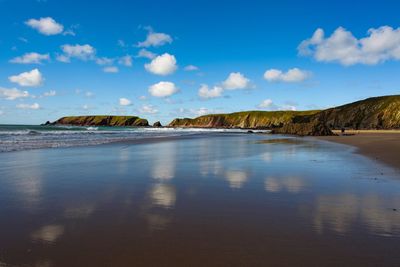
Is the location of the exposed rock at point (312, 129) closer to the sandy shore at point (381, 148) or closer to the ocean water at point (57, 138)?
the sandy shore at point (381, 148)

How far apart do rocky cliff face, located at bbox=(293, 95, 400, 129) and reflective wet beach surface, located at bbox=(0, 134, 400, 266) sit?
97826mm

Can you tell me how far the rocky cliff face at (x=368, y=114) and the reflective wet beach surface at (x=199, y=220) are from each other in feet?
321

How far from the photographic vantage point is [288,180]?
35.1 feet

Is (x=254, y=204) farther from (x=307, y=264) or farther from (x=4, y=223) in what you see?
(x=4, y=223)

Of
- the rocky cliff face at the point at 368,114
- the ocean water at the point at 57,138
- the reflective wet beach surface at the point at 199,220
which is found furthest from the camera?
the rocky cliff face at the point at 368,114

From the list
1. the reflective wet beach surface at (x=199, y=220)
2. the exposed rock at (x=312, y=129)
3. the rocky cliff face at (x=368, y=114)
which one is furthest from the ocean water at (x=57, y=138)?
the rocky cliff face at (x=368, y=114)

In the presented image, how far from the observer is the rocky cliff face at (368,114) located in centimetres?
9581

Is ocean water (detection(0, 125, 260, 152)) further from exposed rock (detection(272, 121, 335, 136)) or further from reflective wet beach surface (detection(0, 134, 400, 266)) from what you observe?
exposed rock (detection(272, 121, 335, 136))

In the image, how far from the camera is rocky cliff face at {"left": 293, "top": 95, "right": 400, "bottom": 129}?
95.8 metres

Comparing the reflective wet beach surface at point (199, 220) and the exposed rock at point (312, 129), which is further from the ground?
the exposed rock at point (312, 129)

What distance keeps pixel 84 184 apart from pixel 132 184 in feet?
5.03

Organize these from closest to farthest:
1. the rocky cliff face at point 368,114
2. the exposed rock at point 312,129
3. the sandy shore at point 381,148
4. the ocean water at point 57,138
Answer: the sandy shore at point 381,148 < the ocean water at point 57,138 < the exposed rock at point 312,129 < the rocky cliff face at point 368,114

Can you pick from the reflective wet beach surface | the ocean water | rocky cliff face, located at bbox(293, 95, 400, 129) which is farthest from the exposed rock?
the reflective wet beach surface

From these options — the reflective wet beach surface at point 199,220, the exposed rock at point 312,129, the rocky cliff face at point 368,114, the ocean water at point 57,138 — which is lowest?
the reflective wet beach surface at point 199,220
